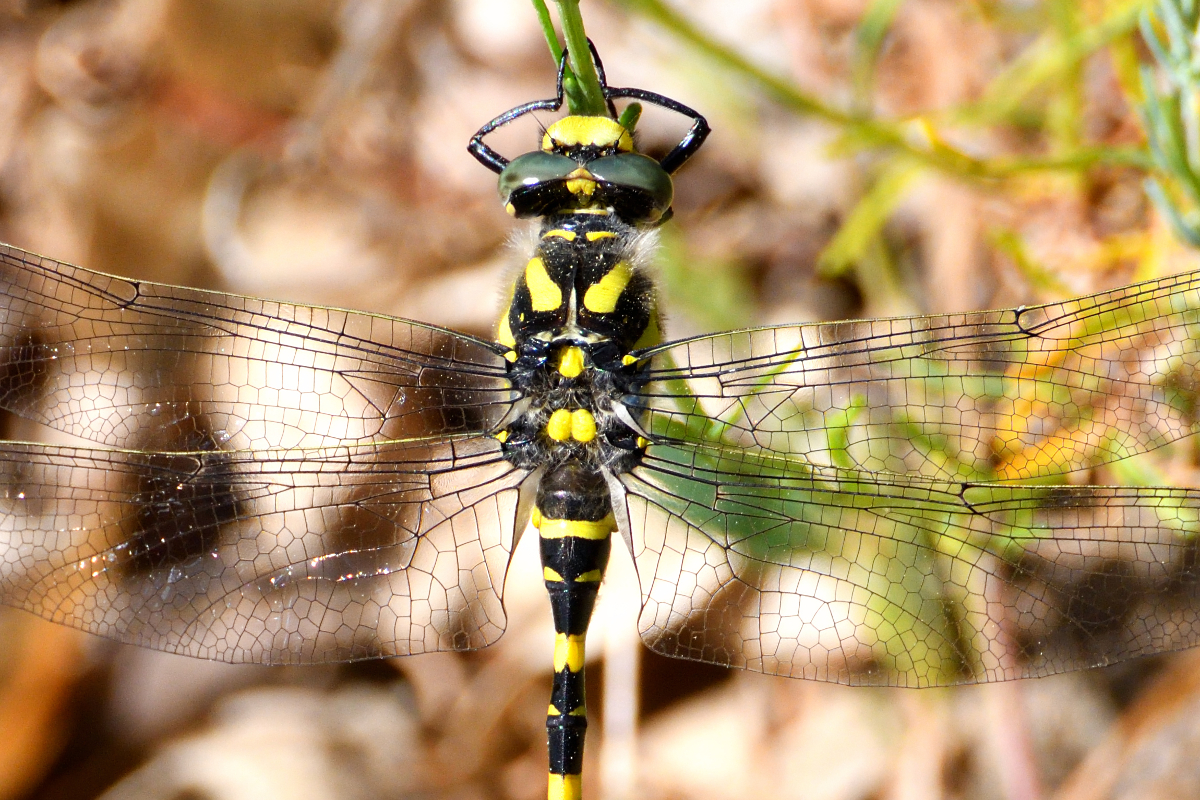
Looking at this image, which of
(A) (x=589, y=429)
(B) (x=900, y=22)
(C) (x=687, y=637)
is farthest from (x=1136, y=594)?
(B) (x=900, y=22)

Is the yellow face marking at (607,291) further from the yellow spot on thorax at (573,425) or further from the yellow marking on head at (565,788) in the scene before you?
the yellow marking on head at (565,788)

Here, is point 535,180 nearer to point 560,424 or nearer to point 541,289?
point 541,289

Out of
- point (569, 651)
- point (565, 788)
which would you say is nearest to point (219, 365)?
point (569, 651)

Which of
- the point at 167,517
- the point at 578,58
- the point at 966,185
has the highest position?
the point at 966,185

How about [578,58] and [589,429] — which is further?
Answer: [589,429]

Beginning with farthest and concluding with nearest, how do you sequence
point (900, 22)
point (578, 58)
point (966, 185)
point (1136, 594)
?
point (900, 22) < point (966, 185) < point (1136, 594) < point (578, 58)

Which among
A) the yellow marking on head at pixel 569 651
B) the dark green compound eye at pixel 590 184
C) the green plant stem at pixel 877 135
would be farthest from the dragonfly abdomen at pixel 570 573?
the green plant stem at pixel 877 135

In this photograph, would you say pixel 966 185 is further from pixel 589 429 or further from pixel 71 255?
pixel 71 255
